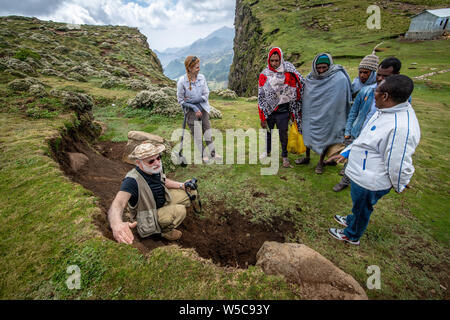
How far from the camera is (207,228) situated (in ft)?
12.1

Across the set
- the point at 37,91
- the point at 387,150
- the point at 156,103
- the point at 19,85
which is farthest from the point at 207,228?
the point at 19,85

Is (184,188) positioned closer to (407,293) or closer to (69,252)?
(69,252)

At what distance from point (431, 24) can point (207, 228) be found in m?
47.9

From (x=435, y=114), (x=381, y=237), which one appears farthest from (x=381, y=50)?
(x=381, y=237)

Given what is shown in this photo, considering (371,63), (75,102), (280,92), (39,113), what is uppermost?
(371,63)

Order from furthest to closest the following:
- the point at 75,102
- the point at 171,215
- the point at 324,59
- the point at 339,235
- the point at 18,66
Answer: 1. the point at 18,66
2. the point at 75,102
3. the point at 324,59
4. the point at 339,235
5. the point at 171,215

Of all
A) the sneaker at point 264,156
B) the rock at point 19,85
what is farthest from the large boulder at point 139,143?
the rock at point 19,85

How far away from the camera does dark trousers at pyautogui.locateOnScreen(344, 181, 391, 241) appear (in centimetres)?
265

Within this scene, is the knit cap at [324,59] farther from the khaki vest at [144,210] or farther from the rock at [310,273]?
the khaki vest at [144,210]

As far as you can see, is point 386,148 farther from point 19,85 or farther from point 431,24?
point 431,24

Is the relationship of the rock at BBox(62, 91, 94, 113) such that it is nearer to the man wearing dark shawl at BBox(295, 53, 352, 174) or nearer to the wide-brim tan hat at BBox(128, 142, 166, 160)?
the wide-brim tan hat at BBox(128, 142, 166, 160)

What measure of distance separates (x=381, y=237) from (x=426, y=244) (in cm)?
63

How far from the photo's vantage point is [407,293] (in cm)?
255

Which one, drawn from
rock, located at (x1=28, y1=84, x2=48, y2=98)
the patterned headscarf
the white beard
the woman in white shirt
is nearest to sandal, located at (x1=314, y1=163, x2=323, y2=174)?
the patterned headscarf
